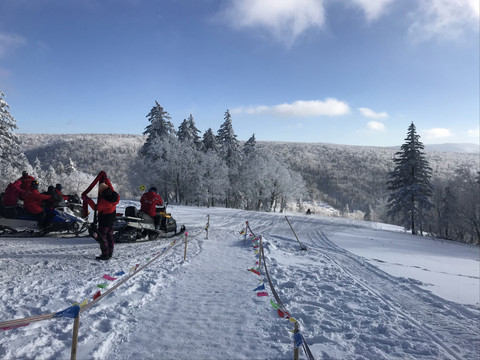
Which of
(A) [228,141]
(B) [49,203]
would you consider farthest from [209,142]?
(B) [49,203]

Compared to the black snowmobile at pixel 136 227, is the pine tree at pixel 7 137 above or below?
above

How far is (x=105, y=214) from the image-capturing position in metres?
6.65

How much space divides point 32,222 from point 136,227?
11.3ft

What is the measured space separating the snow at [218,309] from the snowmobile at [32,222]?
28.8 inches

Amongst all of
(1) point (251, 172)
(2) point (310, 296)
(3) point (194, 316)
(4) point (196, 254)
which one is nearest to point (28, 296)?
(3) point (194, 316)

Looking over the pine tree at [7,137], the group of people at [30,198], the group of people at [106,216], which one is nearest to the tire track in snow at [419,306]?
the group of people at [106,216]

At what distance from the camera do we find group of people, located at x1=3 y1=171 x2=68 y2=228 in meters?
8.53

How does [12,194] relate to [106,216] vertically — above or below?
above

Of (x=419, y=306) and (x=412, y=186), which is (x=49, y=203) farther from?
(x=412, y=186)

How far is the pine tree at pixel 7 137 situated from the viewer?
83.0ft

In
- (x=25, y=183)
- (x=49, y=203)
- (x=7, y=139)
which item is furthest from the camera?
(x=7, y=139)

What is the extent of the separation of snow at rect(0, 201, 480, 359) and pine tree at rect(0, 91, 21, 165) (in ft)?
80.5

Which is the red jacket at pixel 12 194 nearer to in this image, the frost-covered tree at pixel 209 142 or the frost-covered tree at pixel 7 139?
the frost-covered tree at pixel 7 139

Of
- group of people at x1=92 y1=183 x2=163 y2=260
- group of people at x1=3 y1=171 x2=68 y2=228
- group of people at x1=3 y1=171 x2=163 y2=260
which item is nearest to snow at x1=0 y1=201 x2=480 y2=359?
group of people at x1=92 y1=183 x2=163 y2=260
